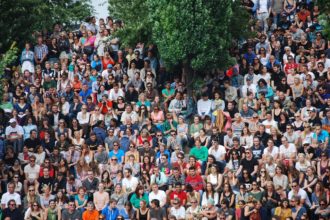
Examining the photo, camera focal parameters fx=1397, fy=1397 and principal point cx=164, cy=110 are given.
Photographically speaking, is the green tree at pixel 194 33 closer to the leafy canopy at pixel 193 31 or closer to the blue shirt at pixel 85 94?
the leafy canopy at pixel 193 31

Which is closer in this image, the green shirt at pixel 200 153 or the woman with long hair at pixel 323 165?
the woman with long hair at pixel 323 165

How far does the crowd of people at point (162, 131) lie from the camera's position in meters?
35.0

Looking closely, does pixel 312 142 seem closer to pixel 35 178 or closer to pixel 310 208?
pixel 310 208

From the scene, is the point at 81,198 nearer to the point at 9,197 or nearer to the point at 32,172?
the point at 9,197

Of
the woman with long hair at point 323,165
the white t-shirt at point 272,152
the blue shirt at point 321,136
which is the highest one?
the blue shirt at point 321,136

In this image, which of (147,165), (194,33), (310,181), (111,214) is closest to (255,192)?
(310,181)

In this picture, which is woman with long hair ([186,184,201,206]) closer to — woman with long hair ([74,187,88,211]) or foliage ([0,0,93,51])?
woman with long hair ([74,187,88,211])

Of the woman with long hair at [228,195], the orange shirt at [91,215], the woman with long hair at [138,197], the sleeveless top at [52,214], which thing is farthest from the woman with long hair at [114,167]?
the woman with long hair at [228,195]

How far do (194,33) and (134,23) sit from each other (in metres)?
2.26

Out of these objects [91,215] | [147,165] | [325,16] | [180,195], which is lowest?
→ [91,215]

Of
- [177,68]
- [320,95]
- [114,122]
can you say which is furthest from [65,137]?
[320,95]

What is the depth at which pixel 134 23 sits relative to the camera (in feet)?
134

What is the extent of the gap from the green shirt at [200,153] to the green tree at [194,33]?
3645 mm

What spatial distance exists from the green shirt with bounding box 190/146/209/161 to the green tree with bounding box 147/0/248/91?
12.0ft
